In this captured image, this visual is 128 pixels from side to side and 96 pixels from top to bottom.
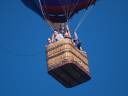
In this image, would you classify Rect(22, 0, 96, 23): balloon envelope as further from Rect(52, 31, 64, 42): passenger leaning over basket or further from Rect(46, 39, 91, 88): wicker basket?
Rect(46, 39, 91, 88): wicker basket

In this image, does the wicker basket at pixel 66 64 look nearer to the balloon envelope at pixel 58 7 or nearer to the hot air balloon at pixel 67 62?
the hot air balloon at pixel 67 62

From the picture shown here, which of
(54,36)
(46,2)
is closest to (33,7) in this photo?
(46,2)

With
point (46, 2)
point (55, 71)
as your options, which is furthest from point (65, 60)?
point (46, 2)

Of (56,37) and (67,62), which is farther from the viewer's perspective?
(56,37)

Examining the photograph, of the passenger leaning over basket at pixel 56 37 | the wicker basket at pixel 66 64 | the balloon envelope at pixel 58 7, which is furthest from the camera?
the balloon envelope at pixel 58 7

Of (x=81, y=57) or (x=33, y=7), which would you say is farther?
(x=33, y=7)

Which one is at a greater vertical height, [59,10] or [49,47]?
[59,10]

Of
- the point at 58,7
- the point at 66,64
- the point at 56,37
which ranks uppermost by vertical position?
the point at 58,7

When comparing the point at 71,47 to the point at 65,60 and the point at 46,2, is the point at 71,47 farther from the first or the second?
the point at 46,2

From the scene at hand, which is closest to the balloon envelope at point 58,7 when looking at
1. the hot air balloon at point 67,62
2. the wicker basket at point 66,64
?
the hot air balloon at point 67,62

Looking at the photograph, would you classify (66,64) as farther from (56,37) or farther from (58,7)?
(58,7)

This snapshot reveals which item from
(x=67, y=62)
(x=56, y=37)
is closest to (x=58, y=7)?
(x=56, y=37)
